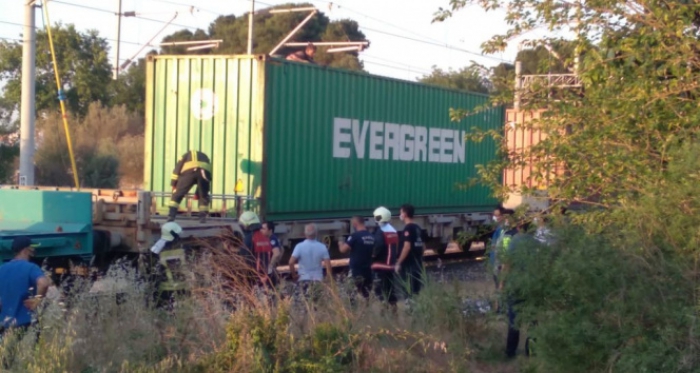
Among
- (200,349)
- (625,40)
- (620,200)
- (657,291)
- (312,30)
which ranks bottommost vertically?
(200,349)

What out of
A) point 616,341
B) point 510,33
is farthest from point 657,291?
point 510,33

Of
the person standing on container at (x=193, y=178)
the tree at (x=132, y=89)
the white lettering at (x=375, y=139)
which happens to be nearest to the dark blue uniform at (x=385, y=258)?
the person standing on container at (x=193, y=178)

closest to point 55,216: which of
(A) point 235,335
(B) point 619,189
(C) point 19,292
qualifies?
(C) point 19,292

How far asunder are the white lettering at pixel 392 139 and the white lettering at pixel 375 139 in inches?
5.8

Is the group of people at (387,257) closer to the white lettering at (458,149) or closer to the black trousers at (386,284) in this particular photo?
the black trousers at (386,284)

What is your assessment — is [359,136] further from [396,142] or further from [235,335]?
[235,335]

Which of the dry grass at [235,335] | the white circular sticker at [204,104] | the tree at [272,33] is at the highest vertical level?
the tree at [272,33]

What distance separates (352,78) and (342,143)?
1.15 m

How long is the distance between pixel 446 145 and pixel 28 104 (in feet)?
26.9

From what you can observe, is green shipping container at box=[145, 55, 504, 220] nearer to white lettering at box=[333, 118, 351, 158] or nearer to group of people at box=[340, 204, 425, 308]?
white lettering at box=[333, 118, 351, 158]

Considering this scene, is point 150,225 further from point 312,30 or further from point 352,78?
point 312,30

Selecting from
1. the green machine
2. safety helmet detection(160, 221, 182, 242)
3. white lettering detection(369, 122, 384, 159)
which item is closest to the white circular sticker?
white lettering detection(369, 122, 384, 159)

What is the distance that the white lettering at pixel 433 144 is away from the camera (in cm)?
1817

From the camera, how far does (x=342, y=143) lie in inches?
623
